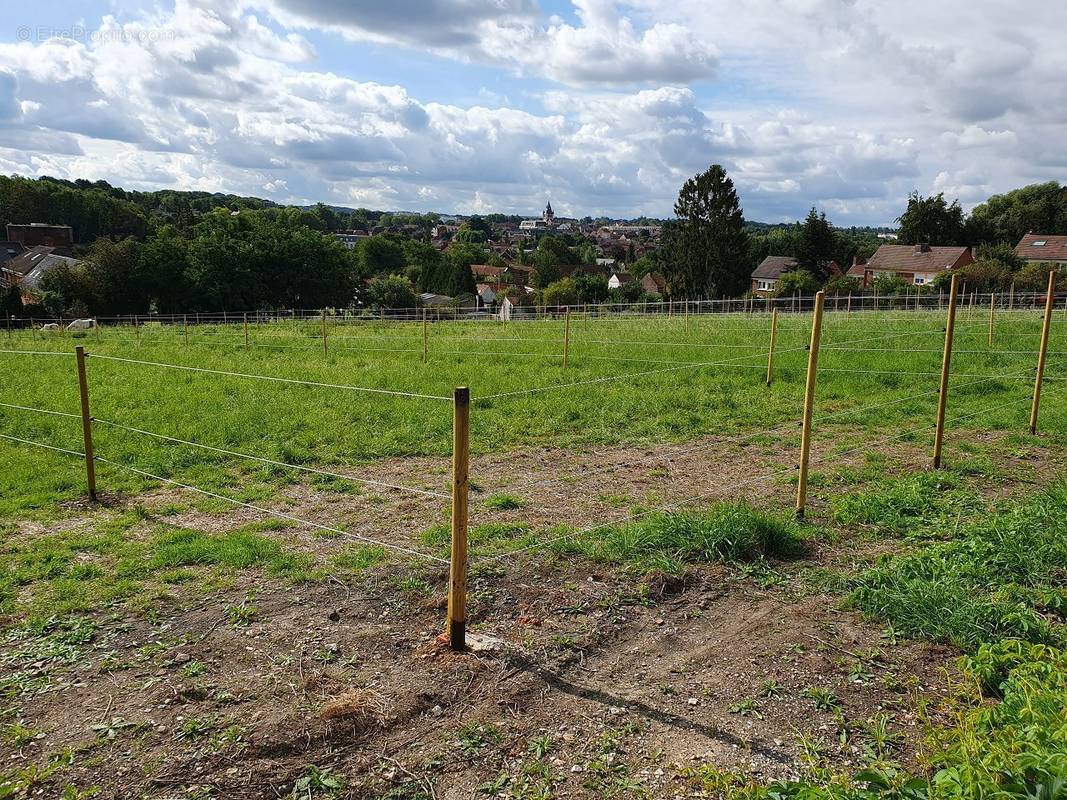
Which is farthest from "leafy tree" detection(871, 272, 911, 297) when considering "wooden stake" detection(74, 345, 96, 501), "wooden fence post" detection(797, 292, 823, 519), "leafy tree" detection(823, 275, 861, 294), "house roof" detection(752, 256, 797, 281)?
"wooden stake" detection(74, 345, 96, 501)

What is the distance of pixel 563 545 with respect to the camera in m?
6.02

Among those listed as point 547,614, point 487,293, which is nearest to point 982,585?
point 547,614

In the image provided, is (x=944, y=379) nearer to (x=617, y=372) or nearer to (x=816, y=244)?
(x=617, y=372)

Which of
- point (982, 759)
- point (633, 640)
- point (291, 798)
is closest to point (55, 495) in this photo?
point (291, 798)

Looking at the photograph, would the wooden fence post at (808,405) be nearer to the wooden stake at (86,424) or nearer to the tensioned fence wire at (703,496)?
the tensioned fence wire at (703,496)

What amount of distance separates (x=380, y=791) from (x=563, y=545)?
9.58 feet

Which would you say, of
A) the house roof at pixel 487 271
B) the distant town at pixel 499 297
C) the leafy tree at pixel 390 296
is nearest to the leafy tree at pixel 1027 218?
the distant town at pixel 499 297

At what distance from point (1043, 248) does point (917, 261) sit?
10.0 metres

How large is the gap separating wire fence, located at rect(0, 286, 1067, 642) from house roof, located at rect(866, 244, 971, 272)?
107 feet

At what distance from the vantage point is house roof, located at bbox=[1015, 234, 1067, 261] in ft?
192

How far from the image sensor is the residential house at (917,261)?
5966cm

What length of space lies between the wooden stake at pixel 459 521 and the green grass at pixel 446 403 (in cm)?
376

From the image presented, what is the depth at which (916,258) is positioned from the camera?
61125 mm

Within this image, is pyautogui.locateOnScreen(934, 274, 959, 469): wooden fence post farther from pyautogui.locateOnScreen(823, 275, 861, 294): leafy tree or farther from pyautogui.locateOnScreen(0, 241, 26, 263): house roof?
pyautogui.locateOnScreen(0, 241, 26, 263): house roof
